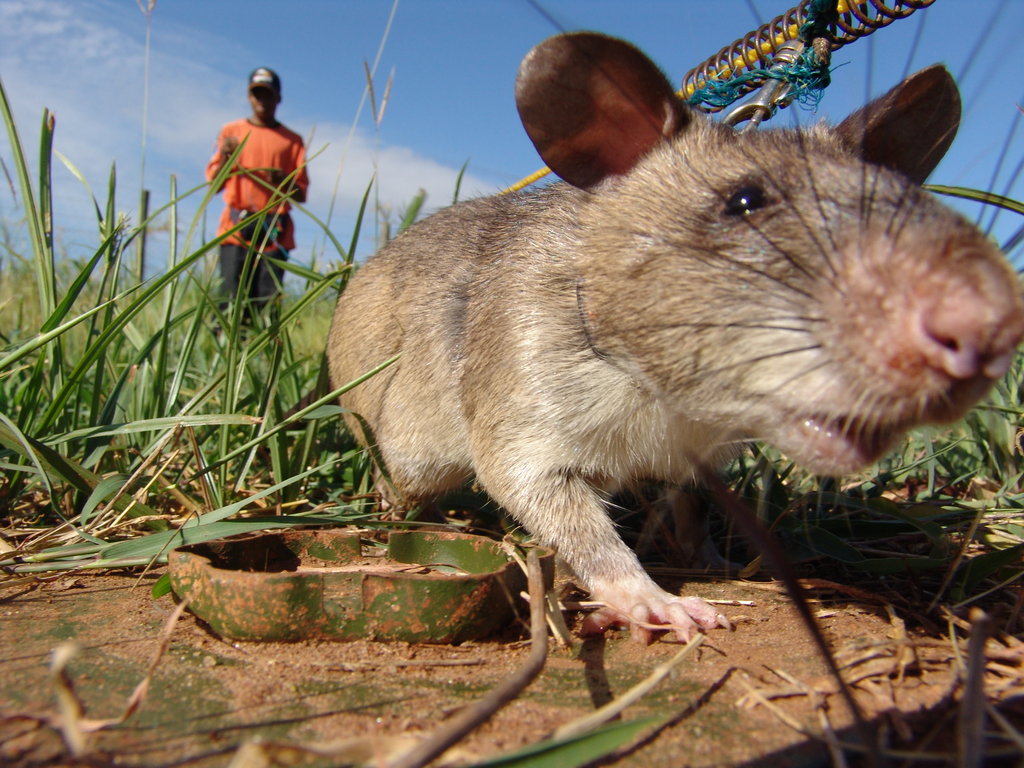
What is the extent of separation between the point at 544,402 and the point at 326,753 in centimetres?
143

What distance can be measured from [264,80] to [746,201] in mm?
8069

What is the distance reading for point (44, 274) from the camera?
2.85 meters

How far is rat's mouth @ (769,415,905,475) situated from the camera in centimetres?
178

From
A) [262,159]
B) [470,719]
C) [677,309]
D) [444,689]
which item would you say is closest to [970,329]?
[677,309]

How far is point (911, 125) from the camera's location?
2.45m

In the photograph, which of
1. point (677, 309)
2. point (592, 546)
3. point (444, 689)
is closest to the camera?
point (444, 689)

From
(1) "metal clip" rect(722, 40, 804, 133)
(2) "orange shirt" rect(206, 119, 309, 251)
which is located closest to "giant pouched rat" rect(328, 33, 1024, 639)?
(1) "metal clip" rect(722, 40, 804, 133)

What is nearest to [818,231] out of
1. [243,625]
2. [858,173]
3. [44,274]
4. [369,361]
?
[858,173]

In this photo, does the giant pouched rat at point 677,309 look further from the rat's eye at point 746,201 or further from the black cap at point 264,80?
the black cap at point 264,80

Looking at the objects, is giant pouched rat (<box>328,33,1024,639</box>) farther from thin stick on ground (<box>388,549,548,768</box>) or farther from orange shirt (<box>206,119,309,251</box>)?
orange shirt (<box>206,119,309,251</box>)

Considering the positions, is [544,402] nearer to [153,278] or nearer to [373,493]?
[373,493]

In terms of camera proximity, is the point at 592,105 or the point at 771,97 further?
the point at 771,97

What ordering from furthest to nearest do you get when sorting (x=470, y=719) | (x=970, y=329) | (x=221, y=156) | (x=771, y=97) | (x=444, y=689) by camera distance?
1. (x=221, y=156)
2. (x=771, y=97)
3. (x=444, y=689)
4. (x=970, y=329)
5. (x=470, y=719)

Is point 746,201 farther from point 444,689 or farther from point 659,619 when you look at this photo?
point 444,689
